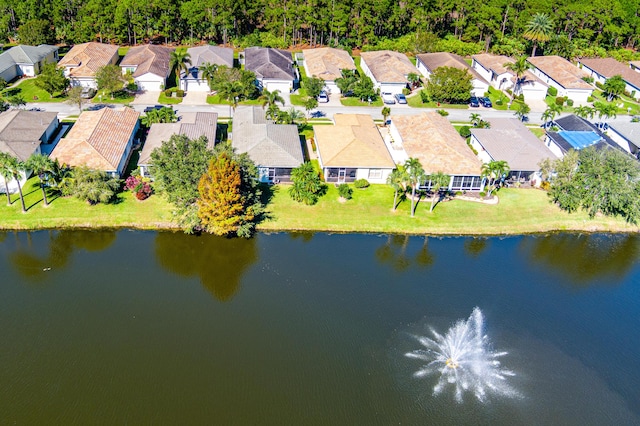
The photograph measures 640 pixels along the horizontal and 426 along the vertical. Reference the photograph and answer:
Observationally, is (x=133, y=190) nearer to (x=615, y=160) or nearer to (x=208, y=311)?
(x=208, y=311)

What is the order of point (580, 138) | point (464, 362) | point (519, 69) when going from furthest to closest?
point (519, 69) < point (580, 138) < point (464, 362)

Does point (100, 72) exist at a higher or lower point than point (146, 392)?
higher

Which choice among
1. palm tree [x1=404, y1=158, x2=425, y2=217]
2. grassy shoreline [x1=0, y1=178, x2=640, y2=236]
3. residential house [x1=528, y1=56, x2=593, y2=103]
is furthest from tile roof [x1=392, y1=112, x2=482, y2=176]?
residential house [x1=528, y1=56, x2=593, y2=103]

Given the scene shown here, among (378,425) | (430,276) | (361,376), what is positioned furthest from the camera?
(430,276)

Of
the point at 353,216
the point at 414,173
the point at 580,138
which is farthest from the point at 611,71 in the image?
the point at 353,216

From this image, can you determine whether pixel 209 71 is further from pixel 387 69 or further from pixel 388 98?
pixel 387 69

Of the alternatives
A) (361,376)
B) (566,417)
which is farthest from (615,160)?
(361,376)

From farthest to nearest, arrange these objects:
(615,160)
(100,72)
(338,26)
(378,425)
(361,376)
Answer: (338,26) < (100,72) < (615,160) < (361,376) < (378,425)
